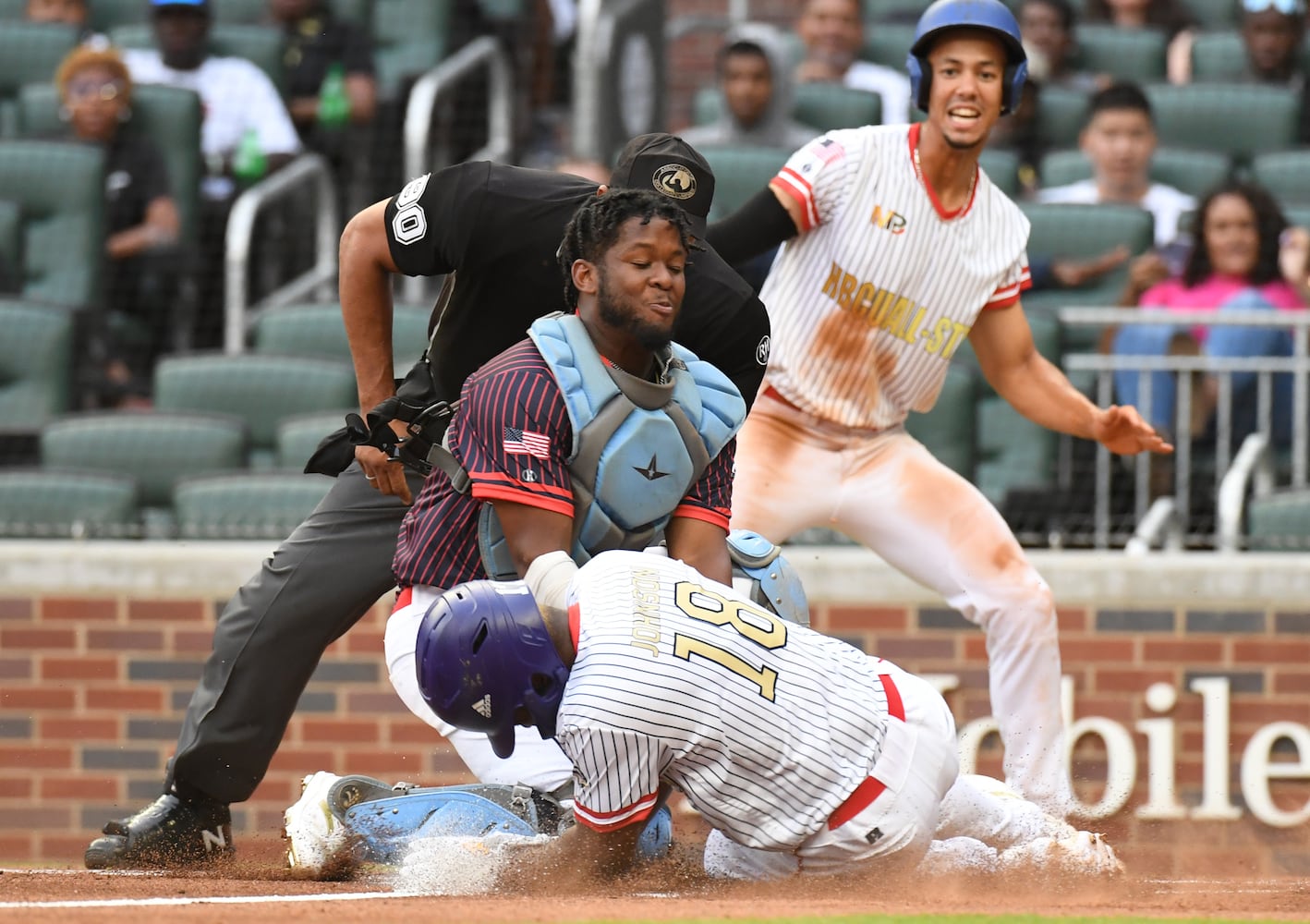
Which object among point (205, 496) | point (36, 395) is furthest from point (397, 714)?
point (36, 395)

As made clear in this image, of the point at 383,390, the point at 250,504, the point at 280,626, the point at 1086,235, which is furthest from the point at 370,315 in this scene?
the point at 1086,235

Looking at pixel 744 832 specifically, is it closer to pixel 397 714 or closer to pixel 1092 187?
pixel 397 714

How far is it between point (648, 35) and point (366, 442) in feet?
17.3

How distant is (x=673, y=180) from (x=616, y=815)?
140cm

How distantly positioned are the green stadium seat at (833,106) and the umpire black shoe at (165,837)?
4675mm

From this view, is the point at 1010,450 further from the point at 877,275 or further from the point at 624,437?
the point at 624,437

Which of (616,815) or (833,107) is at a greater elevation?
(833,107)

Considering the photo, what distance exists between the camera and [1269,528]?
6.49 m

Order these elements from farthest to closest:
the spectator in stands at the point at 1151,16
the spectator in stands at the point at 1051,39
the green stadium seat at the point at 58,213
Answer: the spectator in stands at the point at 1151,16, the spectator in stands at the point at 1051,39, the green stadium seat at the point at 58,213

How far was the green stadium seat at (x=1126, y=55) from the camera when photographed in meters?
9.45

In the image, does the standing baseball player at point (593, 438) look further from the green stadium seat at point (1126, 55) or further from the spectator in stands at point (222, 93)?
the green stadium seat at point (1126, 55)

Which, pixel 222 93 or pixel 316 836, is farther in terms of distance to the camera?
pixel 222 93

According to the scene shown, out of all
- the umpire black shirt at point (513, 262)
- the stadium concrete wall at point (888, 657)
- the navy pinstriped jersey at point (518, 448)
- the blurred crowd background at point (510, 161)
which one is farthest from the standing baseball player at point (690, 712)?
the blurred crowd background at point (510, 161)

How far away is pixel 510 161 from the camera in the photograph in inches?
354
